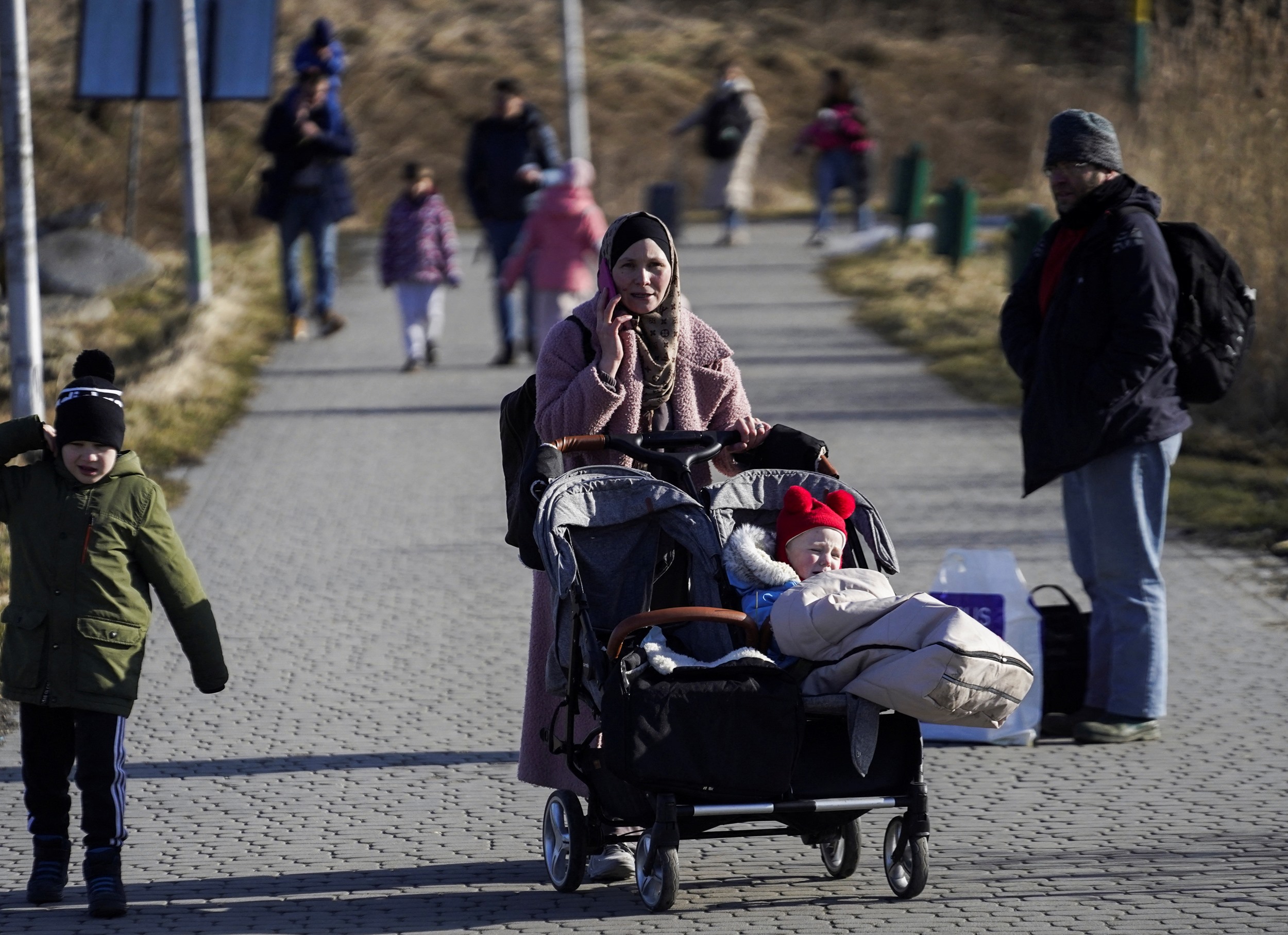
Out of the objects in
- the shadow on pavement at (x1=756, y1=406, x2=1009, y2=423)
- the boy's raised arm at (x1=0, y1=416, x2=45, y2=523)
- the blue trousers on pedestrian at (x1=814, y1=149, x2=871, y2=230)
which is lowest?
the shadow on pavement at (x1=756, y1=406, x2=1009, y2=423)

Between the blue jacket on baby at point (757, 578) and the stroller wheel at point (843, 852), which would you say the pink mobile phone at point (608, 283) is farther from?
the stroller wheel at point (843, 852)

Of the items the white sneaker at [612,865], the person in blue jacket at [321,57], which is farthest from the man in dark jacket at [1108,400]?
the person in blue jacket at [321,57]

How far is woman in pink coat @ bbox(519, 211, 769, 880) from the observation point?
489cm

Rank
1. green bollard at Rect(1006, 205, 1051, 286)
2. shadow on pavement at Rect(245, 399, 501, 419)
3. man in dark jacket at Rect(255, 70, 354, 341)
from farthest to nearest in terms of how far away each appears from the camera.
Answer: green bollard at Rect(1006, 205, 1051, 286) → man in dark jacket at Rect(255, 70, 354, 341) → shadow on pavement at Rect(245, 399, 501, 419)

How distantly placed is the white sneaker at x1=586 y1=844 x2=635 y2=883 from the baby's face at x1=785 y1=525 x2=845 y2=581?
0.90m

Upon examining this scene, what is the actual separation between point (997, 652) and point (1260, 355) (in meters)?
7.95

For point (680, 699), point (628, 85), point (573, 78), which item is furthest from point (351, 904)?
point (628, 85)

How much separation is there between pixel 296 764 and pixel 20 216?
4.32m

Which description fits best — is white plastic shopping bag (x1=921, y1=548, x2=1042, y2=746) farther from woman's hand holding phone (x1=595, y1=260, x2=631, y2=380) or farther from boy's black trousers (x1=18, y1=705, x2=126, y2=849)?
boy's black trousers (x1=18, y1=705, x2=126, y2=849)

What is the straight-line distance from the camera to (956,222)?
60.0 ft

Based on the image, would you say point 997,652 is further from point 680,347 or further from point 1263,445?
point 1263,445

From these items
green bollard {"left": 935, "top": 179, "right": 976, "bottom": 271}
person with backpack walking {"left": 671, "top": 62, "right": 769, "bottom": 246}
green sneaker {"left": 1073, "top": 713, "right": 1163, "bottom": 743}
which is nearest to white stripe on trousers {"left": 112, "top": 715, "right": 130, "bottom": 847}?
green sneaker {"left": 1073, "top": 713, "right": 1163, "bottom": 743}

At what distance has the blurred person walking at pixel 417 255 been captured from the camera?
13.6m

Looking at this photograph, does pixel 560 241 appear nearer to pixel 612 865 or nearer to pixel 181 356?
pixel 181 356
